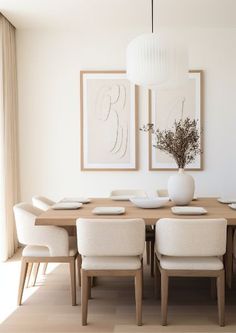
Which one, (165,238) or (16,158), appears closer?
(165,238)

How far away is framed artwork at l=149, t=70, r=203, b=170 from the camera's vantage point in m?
5.27

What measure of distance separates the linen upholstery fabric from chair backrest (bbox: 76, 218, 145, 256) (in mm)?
448

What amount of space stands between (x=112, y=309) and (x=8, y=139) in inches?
105

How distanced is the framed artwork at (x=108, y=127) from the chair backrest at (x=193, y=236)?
2.62 meters

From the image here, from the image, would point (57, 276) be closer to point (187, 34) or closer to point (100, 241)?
point (100, 241)

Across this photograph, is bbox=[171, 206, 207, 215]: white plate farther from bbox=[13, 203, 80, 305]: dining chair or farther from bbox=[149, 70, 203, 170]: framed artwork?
bbox=[149, 70, 203, 170]: framed artwork

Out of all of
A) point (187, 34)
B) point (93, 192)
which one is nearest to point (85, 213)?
point (93, 192)

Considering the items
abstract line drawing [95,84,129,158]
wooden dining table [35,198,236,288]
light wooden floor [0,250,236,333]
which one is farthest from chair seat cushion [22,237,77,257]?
abstract line drawing [95,84,129,158]

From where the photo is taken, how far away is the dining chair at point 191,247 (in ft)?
8.97

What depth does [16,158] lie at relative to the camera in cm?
528

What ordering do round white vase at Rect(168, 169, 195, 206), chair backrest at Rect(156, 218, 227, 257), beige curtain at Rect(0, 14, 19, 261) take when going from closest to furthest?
chair backrest at Rect(156, 218, 227, 257) < round white vase at Rect(168, 169, 195, 206) < beige curtain at Rect(0, 14, 19, 261)

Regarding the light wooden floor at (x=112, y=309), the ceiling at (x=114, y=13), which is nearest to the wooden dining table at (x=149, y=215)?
the light wooden floor at (x=112, y=309)

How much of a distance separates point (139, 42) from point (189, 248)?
1.85m

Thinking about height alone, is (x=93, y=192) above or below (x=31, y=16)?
below
